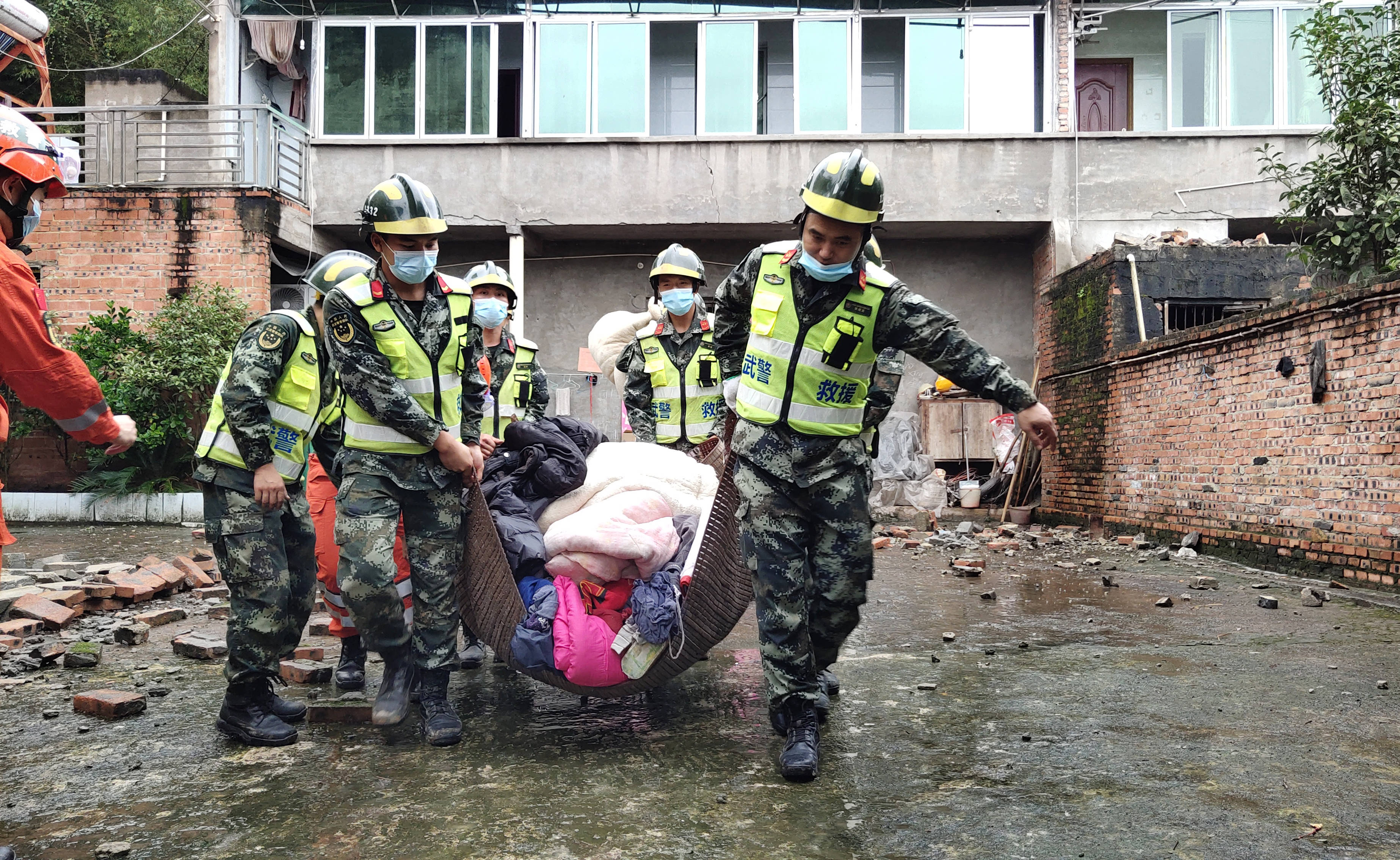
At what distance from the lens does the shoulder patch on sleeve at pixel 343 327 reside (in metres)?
3.71

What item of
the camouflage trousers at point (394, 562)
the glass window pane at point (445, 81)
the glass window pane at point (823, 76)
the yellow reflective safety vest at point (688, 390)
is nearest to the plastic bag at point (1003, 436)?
the glass window pane at point (823, 76)

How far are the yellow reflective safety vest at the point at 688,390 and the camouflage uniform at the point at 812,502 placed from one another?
255 centimetres

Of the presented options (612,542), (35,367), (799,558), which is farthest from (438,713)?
(35,367)

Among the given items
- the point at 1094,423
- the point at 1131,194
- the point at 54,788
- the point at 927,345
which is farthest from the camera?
the point at 1131,194

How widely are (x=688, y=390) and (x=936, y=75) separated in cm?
→ 1133

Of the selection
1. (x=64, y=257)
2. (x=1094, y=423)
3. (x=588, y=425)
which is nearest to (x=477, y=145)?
(x=64, y=257)

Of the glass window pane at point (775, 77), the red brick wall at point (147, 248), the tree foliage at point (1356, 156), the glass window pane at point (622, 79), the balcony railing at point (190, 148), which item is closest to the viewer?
the tree foliage at point (1356, 156)

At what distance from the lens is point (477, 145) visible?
15.4 meters

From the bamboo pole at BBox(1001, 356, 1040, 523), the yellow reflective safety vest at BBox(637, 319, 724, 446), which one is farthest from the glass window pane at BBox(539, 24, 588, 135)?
the yellow reflective safety vest at BBox(637, 319, 724, 446)

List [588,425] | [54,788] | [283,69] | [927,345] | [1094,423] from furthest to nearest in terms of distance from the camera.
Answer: [283,69], [1094,423], [588,425], [927,345], [54,788]

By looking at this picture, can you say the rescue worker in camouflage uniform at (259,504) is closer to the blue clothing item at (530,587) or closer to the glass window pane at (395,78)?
the blue clothing item at (530,587)

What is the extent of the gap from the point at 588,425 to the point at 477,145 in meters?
11.9

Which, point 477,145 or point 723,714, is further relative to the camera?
point 477,145

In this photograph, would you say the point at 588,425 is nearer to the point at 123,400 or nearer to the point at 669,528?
the point at 669,528
